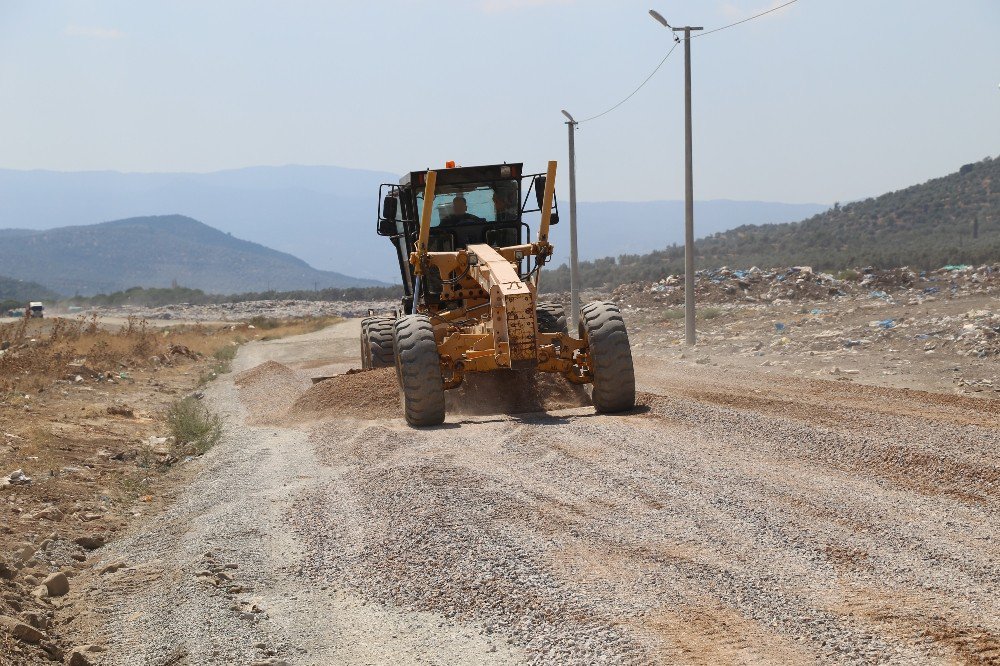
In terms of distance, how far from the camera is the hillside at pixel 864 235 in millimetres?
52906

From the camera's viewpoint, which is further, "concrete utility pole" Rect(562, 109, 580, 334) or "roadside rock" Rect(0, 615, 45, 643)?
"concrete utility pole" Rect(562, 109, 580, 334)

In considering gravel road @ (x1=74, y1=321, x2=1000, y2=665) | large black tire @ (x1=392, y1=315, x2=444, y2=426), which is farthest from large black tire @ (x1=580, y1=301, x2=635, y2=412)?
large black tire @ (x1=392, y1=315, x2=444, y2=426)

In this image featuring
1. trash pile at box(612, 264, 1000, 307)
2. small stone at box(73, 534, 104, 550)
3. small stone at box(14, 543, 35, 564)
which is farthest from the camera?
trash pile at box(612, 264, 1000, 307)

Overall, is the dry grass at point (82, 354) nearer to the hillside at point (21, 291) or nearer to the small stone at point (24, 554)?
the small stone at point (24, 554)

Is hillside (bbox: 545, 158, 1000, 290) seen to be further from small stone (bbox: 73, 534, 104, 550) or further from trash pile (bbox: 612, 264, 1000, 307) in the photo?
small stone (bbox: 73, 534, 104, 550)

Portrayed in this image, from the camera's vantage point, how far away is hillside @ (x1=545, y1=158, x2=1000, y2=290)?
174 feet

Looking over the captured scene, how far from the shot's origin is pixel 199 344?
37.0m

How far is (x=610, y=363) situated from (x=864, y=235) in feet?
182

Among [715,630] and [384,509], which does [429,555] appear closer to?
[384,509]

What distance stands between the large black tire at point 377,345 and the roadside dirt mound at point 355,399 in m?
0.94

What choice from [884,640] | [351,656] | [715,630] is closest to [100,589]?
[351,656]

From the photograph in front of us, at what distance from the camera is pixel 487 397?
13.8 m

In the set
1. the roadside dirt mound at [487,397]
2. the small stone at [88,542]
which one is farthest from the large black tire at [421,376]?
the small stone at [88,542]

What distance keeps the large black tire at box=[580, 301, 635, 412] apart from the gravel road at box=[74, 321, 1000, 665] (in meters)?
0.86
